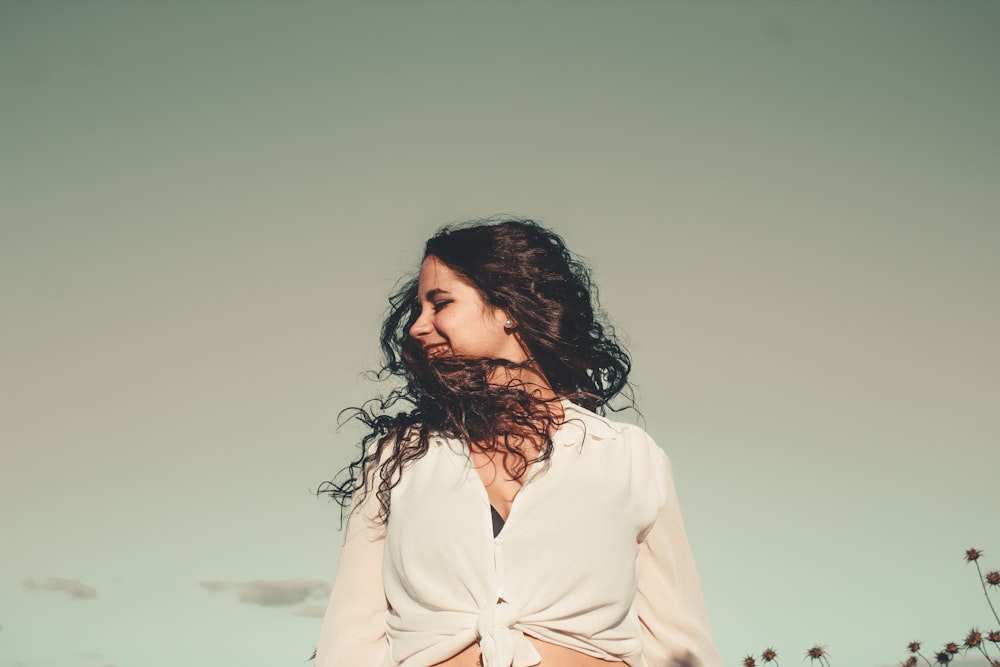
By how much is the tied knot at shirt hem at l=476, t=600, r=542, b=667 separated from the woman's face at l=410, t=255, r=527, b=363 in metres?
1.18

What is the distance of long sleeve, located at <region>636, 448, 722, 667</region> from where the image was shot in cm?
364

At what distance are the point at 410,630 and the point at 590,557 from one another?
72 centimetres

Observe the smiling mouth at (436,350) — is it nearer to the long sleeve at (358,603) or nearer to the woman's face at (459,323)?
the woman's face at (459,323)

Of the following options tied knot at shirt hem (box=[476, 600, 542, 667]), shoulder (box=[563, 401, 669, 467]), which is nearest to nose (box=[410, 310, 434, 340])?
shoulder (box=[563, 401, 669, 467])

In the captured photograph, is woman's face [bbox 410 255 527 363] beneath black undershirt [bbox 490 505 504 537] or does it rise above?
above

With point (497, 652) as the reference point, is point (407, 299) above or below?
above

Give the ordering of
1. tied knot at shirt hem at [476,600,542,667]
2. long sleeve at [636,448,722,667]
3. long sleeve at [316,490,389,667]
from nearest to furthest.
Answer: tied knot at shirt hem at [476,600,542,667], long sleeve at [316,490,389,667], long sleeve at [636,448,722,667]

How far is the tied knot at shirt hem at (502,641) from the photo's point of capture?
120 inches

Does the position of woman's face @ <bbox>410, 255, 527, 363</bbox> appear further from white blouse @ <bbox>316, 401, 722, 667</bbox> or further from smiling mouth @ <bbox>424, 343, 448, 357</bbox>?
white blouse @ <bbox>316, 401, 722, 667</bbox>

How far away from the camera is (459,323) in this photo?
3.98 m

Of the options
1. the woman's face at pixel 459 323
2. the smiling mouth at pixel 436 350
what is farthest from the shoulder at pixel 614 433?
the smiling mouth at pixel 436 350

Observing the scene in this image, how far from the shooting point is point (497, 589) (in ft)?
10.6

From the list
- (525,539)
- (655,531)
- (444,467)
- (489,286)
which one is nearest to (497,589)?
(525,539)

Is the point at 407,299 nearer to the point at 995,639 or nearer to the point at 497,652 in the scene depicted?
the point at 497,652
